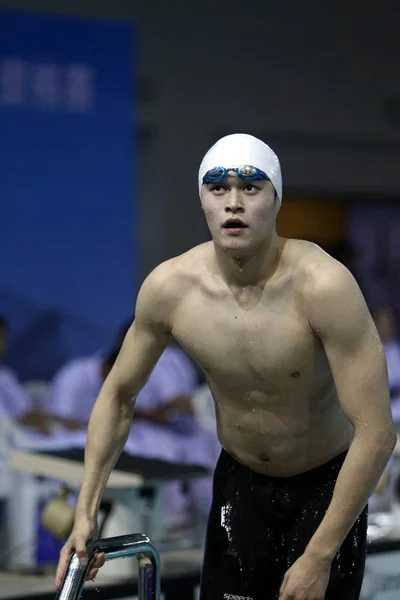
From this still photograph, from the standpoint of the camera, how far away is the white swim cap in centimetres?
249

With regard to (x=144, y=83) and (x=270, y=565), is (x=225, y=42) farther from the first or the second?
(x=270, y=565)

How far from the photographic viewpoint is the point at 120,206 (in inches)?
281

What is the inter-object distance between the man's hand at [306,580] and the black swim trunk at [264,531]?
1.05ft

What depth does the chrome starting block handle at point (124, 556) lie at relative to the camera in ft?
7.88

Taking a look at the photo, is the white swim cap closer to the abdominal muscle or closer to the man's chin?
the man's chin

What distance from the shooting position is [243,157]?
8.16 feet

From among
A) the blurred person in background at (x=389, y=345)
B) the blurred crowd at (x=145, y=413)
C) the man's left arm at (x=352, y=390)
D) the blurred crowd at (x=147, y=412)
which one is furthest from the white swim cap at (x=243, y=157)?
the blurred person in background at (x=389, y=345)

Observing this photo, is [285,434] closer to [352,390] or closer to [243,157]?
[352,390]

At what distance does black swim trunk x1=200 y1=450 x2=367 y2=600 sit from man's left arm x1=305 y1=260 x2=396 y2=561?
1.06ft

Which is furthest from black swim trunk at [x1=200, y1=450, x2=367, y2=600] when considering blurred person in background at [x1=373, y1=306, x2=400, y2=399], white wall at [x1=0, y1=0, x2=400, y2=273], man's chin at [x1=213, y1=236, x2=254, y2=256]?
white wall at [x1=0, y1=0, x2=400, y2=273]

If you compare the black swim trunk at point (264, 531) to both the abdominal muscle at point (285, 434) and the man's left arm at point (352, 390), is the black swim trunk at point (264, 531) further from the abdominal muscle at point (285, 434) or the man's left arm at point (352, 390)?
the man's left arm at point (352, 390)

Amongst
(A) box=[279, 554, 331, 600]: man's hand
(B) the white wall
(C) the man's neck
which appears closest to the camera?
(A) box=[279, 554, 331, 600]: man's hand

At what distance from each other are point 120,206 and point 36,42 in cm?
108

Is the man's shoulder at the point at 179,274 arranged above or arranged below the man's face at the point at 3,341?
above
